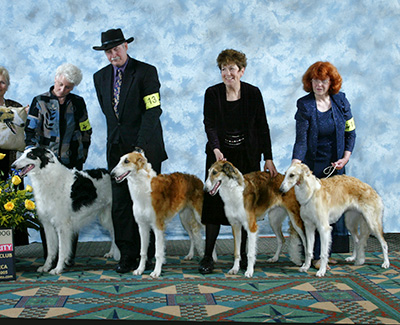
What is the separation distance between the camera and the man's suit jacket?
12.9ft

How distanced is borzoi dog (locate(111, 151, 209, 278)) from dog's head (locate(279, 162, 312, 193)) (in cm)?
77

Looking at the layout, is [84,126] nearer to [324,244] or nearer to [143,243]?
[143,243]

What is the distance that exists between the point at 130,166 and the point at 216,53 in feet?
8.48

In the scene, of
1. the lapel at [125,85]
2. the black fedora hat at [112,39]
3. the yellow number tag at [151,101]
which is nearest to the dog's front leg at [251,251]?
the yellow number tag at [151,101]

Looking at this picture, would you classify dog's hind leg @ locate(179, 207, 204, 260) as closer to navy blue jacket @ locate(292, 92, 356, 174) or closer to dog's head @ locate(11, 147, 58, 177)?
navy blue jacket @ locate(292, 92, 356, 174)

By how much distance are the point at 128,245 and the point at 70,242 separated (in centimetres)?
46

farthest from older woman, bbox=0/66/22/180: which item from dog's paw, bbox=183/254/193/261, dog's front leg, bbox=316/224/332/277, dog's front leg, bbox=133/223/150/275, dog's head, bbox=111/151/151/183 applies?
dog's front leg, bbox=316/224/332/277

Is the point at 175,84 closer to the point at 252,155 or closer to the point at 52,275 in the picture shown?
the point at 252,155

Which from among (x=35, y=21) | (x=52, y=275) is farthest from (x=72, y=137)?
(x=35, y=21)

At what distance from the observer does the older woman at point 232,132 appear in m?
3.91

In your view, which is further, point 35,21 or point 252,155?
point 35,21

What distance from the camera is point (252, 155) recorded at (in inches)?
155

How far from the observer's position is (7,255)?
375 centimetres

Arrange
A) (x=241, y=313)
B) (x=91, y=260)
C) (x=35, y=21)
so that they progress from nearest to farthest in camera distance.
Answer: (x=241, y=313), (x=91, y=260), (x=35, y=21)
